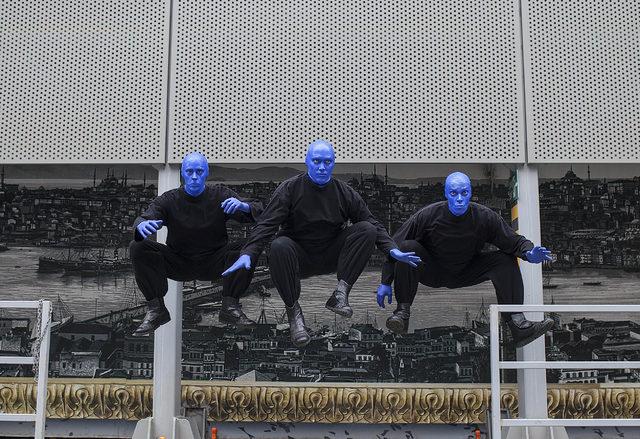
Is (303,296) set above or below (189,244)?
below

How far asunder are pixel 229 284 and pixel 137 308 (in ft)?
10.6

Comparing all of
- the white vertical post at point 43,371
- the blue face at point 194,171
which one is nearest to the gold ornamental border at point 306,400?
the white vertical post at point 43,371

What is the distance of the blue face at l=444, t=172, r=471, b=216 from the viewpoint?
179 inches

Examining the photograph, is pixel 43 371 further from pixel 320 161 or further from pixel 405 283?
pixel 405 283

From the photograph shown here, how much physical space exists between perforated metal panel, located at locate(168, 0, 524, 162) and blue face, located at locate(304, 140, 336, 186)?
551mm

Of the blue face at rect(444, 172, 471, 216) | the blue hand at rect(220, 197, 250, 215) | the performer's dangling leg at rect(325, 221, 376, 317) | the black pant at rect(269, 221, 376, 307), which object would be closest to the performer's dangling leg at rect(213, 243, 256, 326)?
the black pant at rect(269, 221, 376, 307)

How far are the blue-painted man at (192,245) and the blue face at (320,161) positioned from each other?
441mm

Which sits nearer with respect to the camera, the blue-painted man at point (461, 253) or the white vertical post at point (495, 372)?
the white vertical post at point (495, 372)

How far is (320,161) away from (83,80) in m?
2.00

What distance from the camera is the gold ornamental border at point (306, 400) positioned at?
7.05 metres

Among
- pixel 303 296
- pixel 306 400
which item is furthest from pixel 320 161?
pixel 306 400

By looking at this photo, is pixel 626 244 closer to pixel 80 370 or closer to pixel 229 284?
pixel 229 284

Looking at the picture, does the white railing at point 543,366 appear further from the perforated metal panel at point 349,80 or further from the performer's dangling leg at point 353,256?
the perforated metal panel at point 349,80

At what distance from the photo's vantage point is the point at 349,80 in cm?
516
